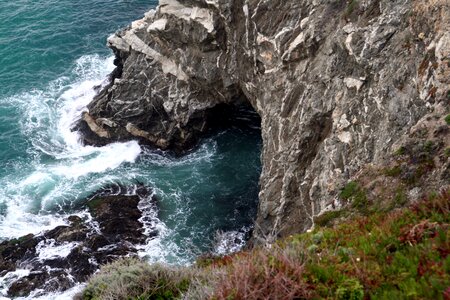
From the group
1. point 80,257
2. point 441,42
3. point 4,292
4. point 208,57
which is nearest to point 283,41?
point 208,57

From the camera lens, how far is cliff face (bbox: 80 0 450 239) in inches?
1040

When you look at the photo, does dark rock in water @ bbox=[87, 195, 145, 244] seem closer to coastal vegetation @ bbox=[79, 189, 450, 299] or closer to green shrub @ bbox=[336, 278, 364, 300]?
coastal vegetation @ bbox=[79, 189, 450, 299]

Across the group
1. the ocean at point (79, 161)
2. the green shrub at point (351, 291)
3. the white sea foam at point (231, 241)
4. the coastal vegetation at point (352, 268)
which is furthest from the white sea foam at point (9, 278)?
the green shrub at point (351, 291)

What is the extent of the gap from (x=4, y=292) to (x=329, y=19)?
31.4m

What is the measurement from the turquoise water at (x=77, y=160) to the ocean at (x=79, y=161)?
100 millimetres

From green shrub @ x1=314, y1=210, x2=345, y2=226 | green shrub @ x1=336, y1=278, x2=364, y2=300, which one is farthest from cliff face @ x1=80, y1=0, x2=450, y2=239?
green shrub @ x1=336, y1=278, x2=364, y2=300

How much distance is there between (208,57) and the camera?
46469 mm

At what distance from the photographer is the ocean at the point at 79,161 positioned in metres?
42.7

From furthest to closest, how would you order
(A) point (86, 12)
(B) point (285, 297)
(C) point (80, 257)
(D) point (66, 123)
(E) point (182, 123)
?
(A) point (86, 12), (D) point (66, 123), (E) point (182, 123), (C) point (80, 257), (B) point (285, 297)

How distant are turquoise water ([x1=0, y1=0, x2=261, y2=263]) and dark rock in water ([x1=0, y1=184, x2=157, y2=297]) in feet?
5.06

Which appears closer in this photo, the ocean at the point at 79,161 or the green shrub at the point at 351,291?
the green shrub at the point at 351,291

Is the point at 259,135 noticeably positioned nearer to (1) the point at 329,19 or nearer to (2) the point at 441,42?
(1) the point at 329,19

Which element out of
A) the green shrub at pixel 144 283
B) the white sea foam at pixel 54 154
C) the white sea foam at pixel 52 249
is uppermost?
the green shrub at pixel 144 283

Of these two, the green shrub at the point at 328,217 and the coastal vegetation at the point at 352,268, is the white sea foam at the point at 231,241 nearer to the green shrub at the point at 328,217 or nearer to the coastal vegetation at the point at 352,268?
the green shrub at the point at 328,217
